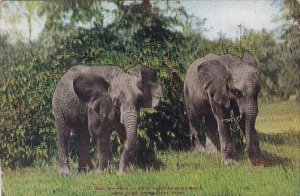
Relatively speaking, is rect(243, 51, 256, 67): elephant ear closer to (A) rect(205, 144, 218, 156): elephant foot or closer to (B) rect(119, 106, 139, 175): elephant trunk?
(A) rect(205, 144, 218, 156): elephant foot

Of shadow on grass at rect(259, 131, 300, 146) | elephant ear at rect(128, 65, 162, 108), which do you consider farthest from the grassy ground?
elephant ear at rect(128, 65, 162, 108)

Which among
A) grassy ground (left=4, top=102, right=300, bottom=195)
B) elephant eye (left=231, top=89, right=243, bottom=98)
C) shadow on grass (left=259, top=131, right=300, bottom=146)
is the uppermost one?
elephant eye (left=231, top=89, right=243, bottom=98)

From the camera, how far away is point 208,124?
330 centimetres

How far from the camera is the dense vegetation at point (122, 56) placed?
3162 millimetres

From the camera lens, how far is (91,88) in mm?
3352

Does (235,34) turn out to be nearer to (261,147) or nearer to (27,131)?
(261,147)

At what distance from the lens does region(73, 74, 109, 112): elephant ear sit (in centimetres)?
333

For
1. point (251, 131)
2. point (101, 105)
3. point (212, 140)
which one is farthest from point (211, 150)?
point (101, 105)

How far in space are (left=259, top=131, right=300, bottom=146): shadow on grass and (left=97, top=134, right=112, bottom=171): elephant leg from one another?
72cm

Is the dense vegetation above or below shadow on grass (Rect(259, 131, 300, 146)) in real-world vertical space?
above

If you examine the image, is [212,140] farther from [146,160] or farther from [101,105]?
[101,105]

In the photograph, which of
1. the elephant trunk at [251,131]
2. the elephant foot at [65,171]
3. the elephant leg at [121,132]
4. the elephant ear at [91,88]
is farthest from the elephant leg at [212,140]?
the elephant foot at [65,171]

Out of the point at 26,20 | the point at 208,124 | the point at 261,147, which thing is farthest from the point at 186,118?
the point at 26,20

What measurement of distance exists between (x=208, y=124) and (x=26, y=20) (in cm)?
101
